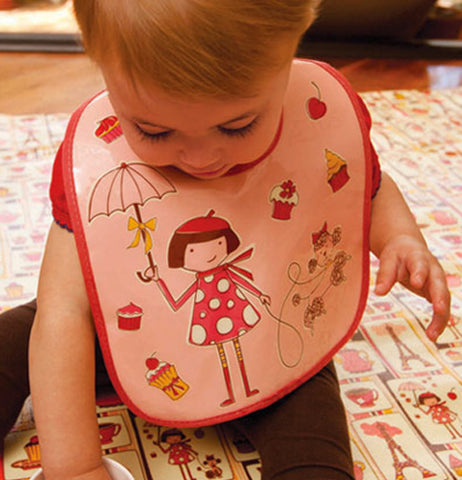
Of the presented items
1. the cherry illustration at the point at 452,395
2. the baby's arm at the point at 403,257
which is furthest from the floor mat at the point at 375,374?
the baby's arm at the point at 403,257

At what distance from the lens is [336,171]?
633 millimetres

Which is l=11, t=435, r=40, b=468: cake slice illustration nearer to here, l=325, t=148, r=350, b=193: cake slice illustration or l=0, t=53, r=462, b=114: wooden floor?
l=325, t=148, r=350, b=193: cake slice illustration

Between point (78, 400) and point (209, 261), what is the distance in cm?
16

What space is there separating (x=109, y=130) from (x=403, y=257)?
28 centimetres

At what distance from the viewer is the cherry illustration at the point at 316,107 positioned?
0.63m

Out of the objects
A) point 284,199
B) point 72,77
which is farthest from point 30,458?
point 72,77

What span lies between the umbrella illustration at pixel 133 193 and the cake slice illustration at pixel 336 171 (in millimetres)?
152

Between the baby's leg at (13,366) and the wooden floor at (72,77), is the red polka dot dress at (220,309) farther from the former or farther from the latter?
the wooden floor at (72,77)

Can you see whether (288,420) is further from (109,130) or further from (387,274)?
(109,130)

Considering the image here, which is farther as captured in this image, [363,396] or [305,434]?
[363,396]

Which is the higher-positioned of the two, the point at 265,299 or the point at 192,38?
the point at 192,38

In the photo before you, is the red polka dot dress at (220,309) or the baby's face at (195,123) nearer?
the baby's face at (195,123)

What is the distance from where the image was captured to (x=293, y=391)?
24.5 inches

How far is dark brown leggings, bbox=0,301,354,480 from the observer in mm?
557
